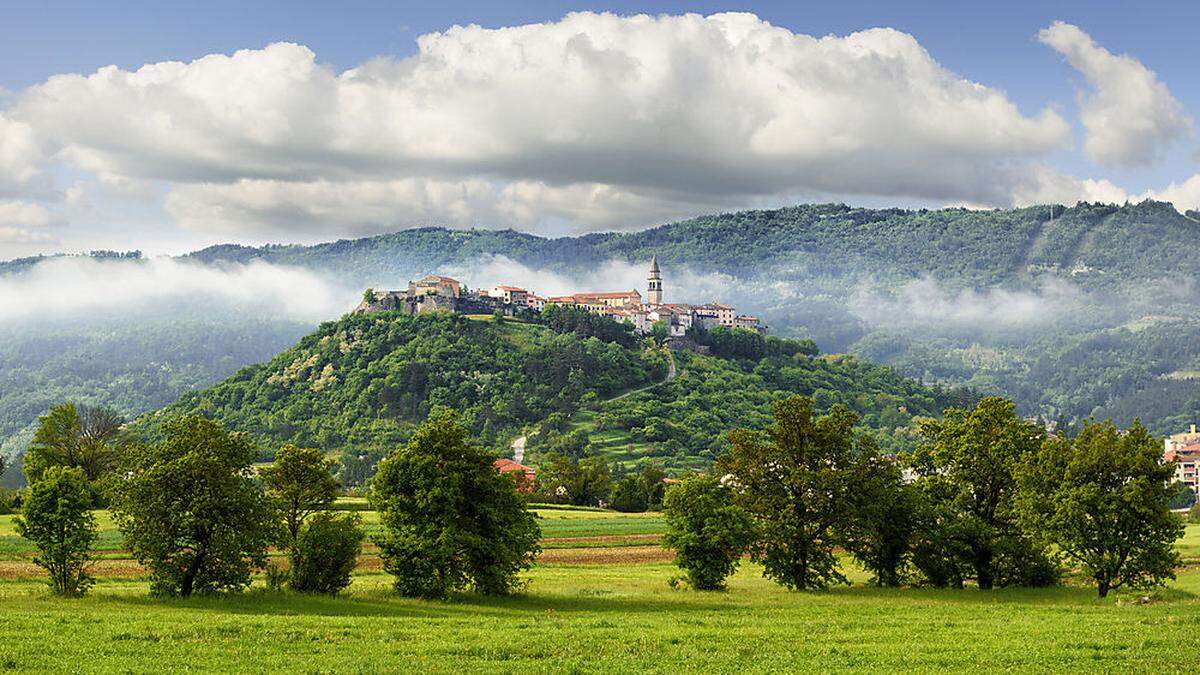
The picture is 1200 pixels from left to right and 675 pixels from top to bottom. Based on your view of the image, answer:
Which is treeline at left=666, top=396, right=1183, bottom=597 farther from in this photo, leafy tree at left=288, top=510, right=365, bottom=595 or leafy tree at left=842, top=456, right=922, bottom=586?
leafy tree at left=288, top=510, right=365, bottom=595

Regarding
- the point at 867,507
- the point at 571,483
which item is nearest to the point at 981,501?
the point at 867,507

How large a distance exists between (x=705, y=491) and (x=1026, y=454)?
1495 centimetres

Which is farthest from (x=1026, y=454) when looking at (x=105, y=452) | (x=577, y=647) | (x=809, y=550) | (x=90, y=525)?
(x=105, y=452)

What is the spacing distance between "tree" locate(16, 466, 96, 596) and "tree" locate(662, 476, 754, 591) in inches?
1024

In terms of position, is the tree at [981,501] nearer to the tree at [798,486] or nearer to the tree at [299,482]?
the tree at [798,486]

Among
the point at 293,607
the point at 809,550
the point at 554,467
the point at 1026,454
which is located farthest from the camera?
the point at 554,467

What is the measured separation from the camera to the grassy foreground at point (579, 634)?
27.9 metres

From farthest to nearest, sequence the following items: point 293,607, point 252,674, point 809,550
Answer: point 809,550 → point 293,607 → point 252,674

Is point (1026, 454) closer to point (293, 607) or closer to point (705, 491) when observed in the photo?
point (705, 491)

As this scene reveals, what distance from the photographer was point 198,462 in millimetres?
39969

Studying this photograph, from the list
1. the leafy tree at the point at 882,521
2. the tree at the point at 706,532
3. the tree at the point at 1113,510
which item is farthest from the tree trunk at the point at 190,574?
the tree at the point at 1113,510

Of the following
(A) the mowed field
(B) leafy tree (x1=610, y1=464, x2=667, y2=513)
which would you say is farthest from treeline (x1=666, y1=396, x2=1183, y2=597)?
(B) leafy tree (x1=610, y1=464, x2=667, y2=513)

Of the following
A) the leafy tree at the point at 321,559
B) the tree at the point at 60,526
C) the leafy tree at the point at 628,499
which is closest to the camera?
the tree at the point at 60,526

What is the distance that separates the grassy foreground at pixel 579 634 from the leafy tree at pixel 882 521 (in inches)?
234
